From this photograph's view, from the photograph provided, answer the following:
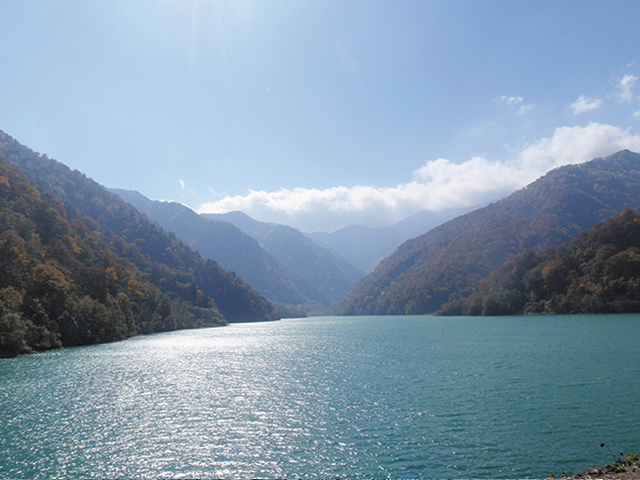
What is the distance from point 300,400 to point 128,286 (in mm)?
119819

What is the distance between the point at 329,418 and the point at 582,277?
144 m

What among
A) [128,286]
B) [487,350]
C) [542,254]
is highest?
[542,254]

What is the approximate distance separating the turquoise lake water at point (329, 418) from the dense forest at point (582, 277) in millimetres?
87769

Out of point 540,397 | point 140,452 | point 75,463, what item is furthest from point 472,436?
point 75,463

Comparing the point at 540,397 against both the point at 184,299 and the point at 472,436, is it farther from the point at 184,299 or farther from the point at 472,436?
the point at 184,299

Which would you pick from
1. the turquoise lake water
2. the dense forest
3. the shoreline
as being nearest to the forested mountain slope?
the turquoise lake water

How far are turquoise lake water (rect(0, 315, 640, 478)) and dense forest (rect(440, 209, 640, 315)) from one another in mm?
87769

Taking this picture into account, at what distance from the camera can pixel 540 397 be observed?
30500 millimetres

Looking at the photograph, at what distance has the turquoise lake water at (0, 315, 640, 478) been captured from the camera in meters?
19.9

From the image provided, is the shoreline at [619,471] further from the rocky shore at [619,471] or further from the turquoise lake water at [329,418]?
the turquoise lake water at [329,418]

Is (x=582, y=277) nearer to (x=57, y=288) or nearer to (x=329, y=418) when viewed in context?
(x=329, y=418)

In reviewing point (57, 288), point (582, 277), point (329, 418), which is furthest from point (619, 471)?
point (582, 277)

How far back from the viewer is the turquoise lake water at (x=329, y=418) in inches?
783

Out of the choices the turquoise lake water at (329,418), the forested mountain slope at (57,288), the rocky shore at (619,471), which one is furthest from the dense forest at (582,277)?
the forested mountain slope at (57,288)
